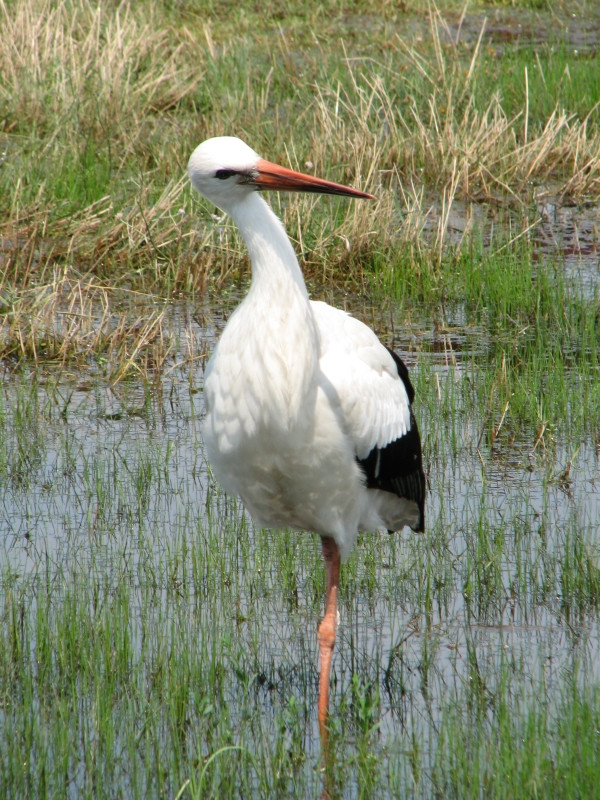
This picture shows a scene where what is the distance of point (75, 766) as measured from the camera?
3.42 metres

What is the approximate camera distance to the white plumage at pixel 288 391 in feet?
11.8

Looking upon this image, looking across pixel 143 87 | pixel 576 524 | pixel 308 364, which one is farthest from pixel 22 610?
pixel 143 87

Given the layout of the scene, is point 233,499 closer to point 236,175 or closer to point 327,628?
point 327,628

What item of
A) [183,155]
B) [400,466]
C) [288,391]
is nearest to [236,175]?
[288,391]

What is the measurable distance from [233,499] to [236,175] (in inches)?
76.8

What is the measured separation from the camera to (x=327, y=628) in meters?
4.11

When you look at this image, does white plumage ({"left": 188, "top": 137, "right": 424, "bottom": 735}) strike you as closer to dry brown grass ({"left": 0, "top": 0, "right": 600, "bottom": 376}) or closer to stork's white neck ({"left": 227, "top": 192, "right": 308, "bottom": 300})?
stork's white neck ({"left": 227, "top": 192, "right": 308, "bottom": 300})

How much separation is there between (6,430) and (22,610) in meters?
1.86

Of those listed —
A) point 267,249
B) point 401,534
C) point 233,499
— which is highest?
point 267,249

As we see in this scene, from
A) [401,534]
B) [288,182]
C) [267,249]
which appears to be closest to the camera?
[267,249]

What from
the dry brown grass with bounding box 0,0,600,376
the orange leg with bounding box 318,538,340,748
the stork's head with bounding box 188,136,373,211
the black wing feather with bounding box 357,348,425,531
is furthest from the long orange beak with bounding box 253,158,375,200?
the dry brown grass with bounding box 0,0,600,376

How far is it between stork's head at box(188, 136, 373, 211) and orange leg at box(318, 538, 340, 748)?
1.30 m

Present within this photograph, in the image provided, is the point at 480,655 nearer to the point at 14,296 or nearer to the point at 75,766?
the point at 75,766

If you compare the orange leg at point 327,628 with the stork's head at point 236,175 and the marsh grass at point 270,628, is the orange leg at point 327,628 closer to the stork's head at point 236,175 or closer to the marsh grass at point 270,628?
the marsh grass at point 270,628
